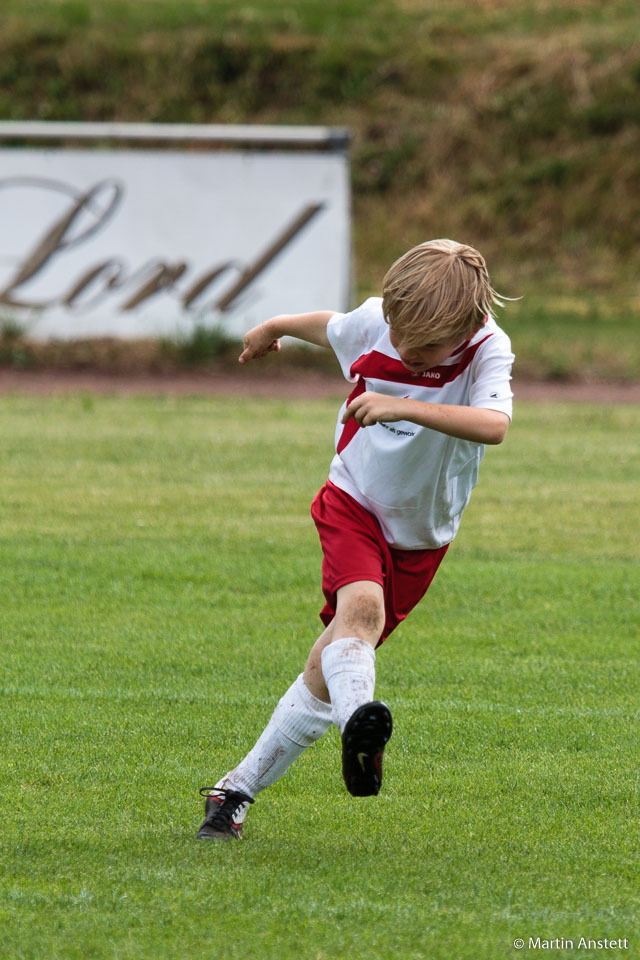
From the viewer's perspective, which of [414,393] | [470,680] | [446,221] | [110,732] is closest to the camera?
[414,393]

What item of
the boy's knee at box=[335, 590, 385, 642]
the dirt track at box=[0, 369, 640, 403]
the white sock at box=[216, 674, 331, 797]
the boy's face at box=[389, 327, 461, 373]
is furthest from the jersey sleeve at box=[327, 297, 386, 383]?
the dirt track at box=[0, 369, 640, 403]

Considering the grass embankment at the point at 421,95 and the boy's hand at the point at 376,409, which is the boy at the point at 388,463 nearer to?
the boy's hand at the point at 376,409

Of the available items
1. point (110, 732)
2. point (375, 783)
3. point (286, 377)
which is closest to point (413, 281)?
point (375, 783)

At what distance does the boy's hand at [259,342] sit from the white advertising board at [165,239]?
37.9 feet

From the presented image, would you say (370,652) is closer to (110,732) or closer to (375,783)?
(375,783)

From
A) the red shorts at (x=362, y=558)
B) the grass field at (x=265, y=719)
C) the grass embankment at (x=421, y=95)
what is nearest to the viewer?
the grass field at (x=265, y=719)

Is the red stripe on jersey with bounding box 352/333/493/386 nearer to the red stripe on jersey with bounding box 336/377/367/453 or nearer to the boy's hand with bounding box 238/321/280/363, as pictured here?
the red stripe on jersey with bounding box 336/377/367/453

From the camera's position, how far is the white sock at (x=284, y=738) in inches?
152

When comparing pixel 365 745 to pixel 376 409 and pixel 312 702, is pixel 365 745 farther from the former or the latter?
pixel 376 409

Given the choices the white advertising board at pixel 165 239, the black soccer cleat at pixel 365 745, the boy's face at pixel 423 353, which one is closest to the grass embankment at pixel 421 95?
the white advertising board at pixel 165 239

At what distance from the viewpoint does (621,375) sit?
1638cm

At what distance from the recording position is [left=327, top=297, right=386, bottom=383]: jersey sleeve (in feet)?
12.9

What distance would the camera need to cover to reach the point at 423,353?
3.69 metres

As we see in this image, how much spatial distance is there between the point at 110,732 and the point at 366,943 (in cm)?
184
